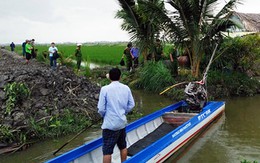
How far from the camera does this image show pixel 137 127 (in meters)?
6.43

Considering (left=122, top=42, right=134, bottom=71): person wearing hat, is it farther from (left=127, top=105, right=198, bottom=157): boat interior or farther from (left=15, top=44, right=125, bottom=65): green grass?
(left=127, top=105, right=198, bottom=157): boat interior

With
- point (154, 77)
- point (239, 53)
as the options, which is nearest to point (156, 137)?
point (154, 77)

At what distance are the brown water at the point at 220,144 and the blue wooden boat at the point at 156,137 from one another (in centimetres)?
26

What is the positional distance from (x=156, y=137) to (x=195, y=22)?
6.34 metres

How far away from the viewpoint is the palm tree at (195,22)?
11516 mm

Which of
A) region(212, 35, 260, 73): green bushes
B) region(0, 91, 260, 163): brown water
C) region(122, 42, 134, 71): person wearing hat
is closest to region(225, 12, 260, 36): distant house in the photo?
region(212, 35, 260, 73): green bushes

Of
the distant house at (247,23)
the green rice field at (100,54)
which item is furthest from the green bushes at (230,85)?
the green rice field at (100,54)

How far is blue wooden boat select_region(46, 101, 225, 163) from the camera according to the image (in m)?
4.64

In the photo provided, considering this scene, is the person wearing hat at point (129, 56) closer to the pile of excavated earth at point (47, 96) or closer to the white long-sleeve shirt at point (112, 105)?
the pile of excavated earth at point (47, 96)

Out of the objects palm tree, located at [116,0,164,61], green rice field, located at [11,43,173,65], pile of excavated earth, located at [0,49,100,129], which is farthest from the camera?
green rice field, located at [11,43,173,65]

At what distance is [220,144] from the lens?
6.66m

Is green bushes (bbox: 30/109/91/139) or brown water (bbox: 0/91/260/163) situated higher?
green bushes (bbox: 30/109/91/139)

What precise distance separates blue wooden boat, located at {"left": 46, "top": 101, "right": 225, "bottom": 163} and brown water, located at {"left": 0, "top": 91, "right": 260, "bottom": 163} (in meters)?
0.26

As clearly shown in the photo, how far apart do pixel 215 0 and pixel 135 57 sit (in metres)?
5.20
